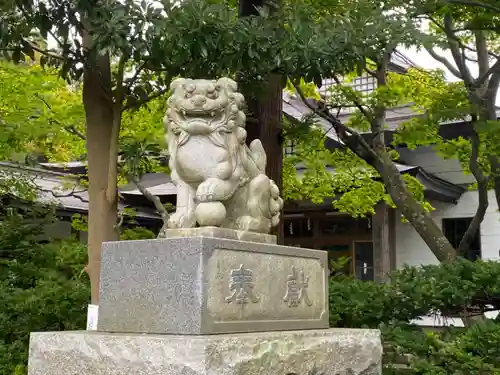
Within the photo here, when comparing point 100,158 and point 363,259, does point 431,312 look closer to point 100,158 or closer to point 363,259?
point 100,158

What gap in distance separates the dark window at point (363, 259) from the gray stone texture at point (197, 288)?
34.7ft

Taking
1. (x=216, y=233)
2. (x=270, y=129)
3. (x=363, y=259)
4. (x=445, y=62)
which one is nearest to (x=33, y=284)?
(x=270, y=129)

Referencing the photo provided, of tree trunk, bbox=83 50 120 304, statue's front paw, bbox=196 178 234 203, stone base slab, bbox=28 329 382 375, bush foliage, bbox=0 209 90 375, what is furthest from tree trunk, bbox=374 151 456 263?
statue's front paw, bbox=196 178 234 203

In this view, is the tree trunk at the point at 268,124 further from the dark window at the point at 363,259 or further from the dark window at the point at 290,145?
the dark window at the point at 363,259

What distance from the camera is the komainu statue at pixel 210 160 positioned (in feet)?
12.8

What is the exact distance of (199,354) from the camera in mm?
3219

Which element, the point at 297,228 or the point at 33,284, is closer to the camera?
the point at 33,284

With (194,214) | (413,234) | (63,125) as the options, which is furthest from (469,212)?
(194,214)

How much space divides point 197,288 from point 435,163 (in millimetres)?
11639

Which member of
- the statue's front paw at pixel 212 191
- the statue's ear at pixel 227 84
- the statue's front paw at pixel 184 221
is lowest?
the statue's front paw at pixel 184 221

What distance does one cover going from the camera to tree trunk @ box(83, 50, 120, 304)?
6.04m

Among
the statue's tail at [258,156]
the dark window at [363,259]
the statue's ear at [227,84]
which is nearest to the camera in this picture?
the statue's ear at [227,84]

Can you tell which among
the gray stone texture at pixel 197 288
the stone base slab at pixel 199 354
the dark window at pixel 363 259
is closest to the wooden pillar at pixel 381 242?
the dark window at pixel 363 259

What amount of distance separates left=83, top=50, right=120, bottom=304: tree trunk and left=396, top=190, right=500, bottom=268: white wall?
29.6 ft
